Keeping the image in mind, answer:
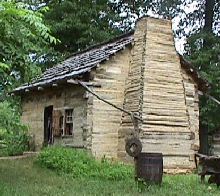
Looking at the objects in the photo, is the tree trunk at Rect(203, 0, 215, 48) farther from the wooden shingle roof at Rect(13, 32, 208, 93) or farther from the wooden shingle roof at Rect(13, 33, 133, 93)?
the wooden shingle roof at Rect(13, 33, 133, 93)

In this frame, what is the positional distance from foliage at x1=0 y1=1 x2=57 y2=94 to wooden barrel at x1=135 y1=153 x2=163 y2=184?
4.13 m

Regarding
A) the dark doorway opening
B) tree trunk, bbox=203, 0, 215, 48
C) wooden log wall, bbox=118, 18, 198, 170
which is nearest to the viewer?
wooden log wall, bbox=118, 18, 198, 170

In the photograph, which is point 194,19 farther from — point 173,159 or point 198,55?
point 173,159

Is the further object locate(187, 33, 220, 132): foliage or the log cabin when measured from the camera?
locate(187, 33, 220, 132): foliage

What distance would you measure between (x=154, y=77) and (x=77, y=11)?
14408 mm

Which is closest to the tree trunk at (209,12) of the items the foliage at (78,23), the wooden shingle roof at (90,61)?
the foliage at (78,23)

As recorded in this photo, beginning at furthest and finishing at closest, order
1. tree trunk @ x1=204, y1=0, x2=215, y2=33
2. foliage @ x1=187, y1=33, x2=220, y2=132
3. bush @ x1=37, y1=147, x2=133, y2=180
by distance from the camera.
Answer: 1. tree trunk @ x1=204, y1=0, x2=215, y2=33
2. foliage @ x1=187, y1=33, x2=220, y2=132
3. bush @ x1=37, y1=147, x2=133, y2=180

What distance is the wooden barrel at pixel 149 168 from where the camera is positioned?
1431 cm

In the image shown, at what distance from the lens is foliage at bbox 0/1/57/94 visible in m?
11.1

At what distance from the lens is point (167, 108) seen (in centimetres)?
1984

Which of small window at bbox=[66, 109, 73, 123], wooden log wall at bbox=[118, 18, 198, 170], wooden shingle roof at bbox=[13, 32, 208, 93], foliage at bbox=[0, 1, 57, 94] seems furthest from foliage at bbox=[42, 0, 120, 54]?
foliage at bbox=[0, 1, 57, 94]

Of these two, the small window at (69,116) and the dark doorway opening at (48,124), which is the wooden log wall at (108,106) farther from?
the dark doorway opening at (48,124)

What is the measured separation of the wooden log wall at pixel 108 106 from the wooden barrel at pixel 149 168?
523cm

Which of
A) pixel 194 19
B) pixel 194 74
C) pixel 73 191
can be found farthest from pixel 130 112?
pixel 194 19
